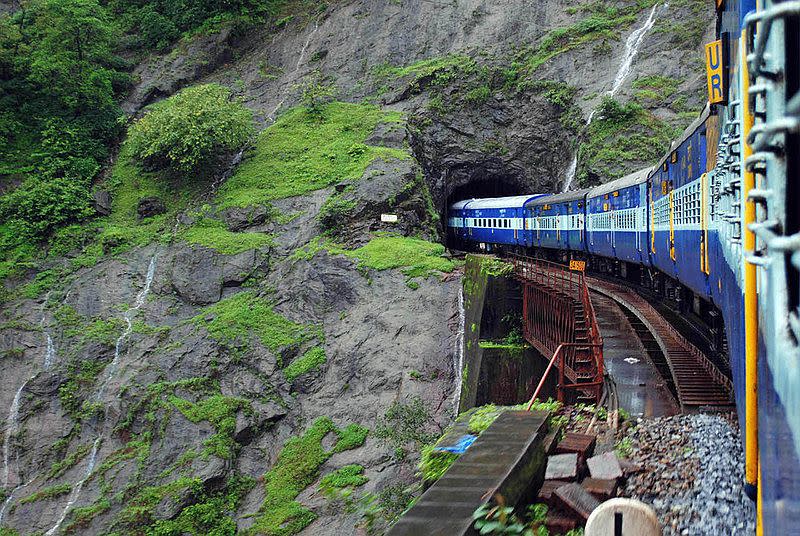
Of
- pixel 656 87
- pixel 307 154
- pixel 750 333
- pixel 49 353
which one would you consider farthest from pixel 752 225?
pixel 656 87

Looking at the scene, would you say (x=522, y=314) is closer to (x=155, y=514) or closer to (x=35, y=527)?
(x=155, y=514)

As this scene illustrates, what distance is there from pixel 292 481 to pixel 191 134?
17.2m

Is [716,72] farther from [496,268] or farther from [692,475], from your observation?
[496,268]

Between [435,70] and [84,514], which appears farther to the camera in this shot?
[435,70]

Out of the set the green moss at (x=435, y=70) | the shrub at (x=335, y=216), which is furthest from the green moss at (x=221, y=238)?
the green moss at (x=435, y=70)

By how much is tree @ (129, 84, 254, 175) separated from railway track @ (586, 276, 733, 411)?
1939 cm

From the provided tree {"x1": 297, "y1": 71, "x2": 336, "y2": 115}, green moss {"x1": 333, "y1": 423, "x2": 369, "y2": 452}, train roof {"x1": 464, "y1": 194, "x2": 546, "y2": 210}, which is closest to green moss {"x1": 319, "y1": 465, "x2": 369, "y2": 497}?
green moss {"x1": 333, "y1": 423, "x2": 369, "y2": 452}

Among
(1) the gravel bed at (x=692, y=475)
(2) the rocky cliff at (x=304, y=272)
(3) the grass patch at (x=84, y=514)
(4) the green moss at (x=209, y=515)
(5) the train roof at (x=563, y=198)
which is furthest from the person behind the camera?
(5) the train roof at (x=563, y=198)

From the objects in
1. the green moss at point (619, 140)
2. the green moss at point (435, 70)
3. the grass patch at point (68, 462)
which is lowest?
the grass patch at point (68, 462)

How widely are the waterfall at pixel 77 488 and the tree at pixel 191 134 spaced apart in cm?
1324

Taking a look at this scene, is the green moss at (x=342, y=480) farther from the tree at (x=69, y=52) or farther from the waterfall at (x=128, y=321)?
the tree at (x=69, y=52)

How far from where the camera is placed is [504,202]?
1287 inches

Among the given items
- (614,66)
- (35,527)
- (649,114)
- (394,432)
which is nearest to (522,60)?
(614,66)

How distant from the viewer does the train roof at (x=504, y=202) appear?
101 feet
